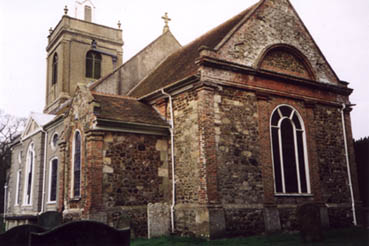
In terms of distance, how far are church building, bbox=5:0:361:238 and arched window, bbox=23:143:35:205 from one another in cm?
377

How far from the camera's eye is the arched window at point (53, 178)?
21.9 meters

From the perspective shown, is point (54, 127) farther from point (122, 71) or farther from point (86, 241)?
point (86, 241)

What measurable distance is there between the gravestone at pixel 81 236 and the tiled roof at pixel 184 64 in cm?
1030

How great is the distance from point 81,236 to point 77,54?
93.8ft

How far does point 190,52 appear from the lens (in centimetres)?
2119

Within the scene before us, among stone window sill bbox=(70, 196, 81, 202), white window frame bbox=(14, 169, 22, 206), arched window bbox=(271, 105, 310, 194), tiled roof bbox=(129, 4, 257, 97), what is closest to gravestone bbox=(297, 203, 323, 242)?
arched window bbox=(271, 105, 310, 194)

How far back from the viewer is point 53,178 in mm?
22297

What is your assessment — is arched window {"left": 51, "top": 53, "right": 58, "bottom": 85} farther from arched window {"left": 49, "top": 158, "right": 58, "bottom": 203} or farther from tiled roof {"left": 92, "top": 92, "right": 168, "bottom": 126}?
tiled roof {"left": 92, "top": 92, "right": 168, "bottom": 126}

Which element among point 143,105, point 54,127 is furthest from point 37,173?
point 143,105

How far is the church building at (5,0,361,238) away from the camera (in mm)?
15391

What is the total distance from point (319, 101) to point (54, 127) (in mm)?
14557

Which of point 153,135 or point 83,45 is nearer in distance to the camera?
point 153,135

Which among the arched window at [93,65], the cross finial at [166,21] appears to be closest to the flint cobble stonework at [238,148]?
the cross finial at [166,21]

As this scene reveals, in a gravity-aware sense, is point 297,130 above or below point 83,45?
below
